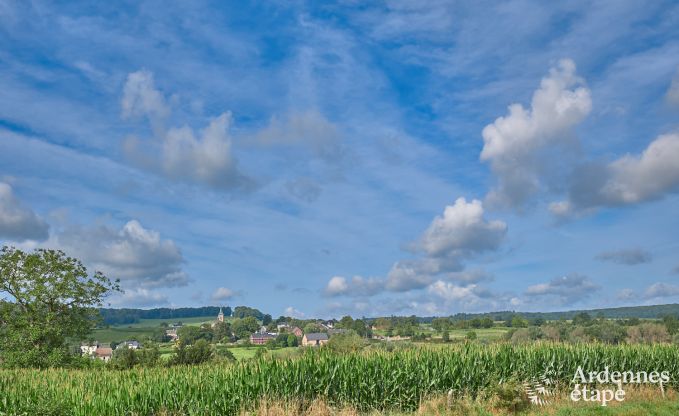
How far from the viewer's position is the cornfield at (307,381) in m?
15.7

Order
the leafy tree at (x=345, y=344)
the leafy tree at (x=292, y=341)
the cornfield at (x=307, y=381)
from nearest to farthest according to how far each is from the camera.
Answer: the cornfield at (x=307, y=381) < the leafy tree at (x=345, y=344) < the leafy tree at (x=292, y=341)

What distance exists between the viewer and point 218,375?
16984 millimetres

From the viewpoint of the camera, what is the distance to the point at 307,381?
57.6 ft

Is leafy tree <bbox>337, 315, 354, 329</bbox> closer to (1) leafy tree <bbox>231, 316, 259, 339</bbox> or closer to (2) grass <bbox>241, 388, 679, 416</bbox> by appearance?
(1) leafy tree <bbox>231, 316, 259, 339</bbox>

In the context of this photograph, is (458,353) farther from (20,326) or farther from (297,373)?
(20,326)

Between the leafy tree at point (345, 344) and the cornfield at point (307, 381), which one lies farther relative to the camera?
the leafy tree at point (345, 344)

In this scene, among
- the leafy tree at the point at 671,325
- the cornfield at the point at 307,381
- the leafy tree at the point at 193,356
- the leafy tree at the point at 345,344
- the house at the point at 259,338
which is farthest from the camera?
the house at the point at 259,338

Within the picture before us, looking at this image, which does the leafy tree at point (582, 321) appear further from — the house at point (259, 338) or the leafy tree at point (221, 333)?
the leafy tree at point (221, 333)

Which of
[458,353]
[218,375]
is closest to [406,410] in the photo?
[458,353]

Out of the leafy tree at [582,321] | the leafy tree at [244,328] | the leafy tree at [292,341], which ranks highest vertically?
the leafy tree at [582,321]

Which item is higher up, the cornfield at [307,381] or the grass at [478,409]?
the cornfield at [307,381]

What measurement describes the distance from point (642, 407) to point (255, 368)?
14.0 m

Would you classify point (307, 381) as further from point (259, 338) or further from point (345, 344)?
point (259, 338)

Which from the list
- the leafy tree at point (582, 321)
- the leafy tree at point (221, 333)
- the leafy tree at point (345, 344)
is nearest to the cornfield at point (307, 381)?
the leafy tree at point (345, 344)
